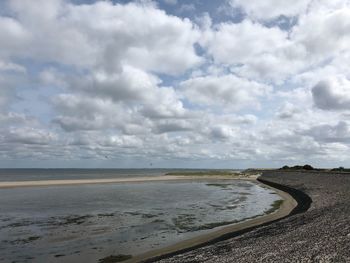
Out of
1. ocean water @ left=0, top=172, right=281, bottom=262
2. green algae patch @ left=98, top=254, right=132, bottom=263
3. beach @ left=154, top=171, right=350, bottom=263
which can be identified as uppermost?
beach @ left=154, top=171, right=350, bottom=263

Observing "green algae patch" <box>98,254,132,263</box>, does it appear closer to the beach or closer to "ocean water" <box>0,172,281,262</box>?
"ocean water" <box>0,172,281,262</box>

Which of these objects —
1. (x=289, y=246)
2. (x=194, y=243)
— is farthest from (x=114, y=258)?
(x=289, y=246)

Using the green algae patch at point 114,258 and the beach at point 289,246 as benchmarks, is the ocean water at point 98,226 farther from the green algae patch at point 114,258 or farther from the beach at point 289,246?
the beach at point 289,246

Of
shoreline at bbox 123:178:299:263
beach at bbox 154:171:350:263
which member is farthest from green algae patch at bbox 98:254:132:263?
beach at bbox 154:171:350:263

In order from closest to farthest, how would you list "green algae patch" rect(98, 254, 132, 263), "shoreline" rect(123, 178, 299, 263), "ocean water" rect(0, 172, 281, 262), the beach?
the beach → "green algae patch" rect(98, 254, 132, 263) → "shoreline" rect(123, 178, 299, 263) → "ocean water" rect(0, 172, 281, 262)

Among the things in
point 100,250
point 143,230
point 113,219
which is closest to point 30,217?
point 113,219

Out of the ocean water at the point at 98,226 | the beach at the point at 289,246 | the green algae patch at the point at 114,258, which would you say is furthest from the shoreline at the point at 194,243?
the beach at the point at 289,246

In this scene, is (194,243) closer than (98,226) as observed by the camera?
Yes

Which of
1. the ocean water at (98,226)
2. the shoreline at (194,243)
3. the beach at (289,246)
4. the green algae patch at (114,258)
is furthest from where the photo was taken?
the ocean water at (98,226)

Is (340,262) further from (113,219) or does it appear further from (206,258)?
(113,219)

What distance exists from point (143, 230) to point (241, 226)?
6.81m

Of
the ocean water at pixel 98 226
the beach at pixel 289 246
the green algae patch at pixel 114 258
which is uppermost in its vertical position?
the beach at pixel 289 246

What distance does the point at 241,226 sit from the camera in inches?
995

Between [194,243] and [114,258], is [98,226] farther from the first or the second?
[194,243]
